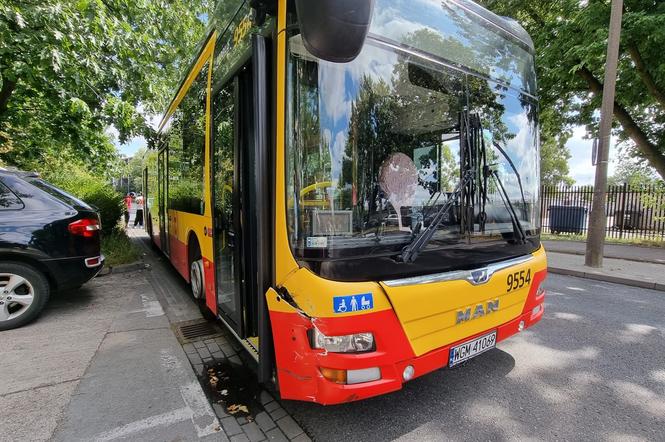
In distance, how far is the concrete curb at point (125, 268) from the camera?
23.5 feet

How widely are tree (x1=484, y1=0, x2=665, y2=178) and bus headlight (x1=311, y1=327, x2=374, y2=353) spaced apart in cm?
1073

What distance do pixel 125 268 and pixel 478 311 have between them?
23.5 feet

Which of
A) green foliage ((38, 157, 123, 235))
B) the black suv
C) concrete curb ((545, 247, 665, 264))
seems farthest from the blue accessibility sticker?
concrete curb ((545, 247, 665, 264))

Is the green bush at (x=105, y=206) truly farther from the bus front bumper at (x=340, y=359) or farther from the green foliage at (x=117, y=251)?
the bus front bumper at (x=340, y=359)

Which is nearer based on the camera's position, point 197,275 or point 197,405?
point 197,405

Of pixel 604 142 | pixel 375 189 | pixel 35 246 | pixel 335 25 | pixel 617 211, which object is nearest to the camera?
pixel 335 25

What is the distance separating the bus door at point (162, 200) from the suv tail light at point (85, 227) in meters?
2.00

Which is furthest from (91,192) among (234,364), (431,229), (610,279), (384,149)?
(610,279)

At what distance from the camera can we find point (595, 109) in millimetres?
13375

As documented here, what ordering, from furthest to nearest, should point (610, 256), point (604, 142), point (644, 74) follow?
1. point (644, 74)
2. point (610, 256)
3. point (604, 142)

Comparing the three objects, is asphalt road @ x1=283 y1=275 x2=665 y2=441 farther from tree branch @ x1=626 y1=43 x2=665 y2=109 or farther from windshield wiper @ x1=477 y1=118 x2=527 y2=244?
tree branch @ x1=626 y1=43 x2=665 y2=109

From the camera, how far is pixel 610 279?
24.1ft

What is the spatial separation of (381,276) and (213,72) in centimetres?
288

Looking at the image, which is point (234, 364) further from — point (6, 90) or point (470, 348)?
point (6, 90)
